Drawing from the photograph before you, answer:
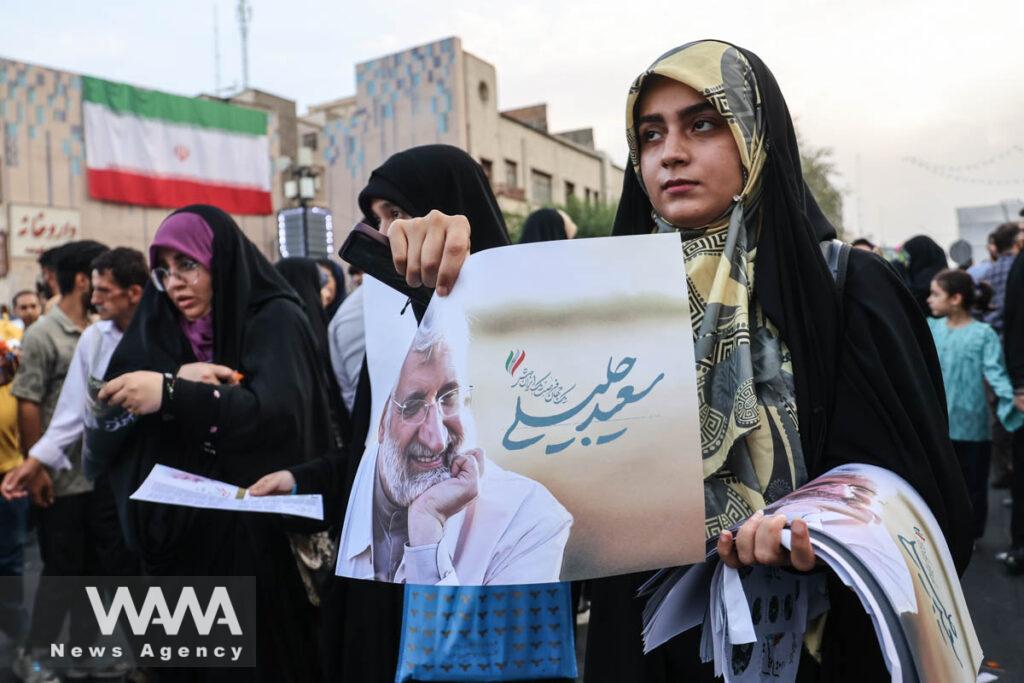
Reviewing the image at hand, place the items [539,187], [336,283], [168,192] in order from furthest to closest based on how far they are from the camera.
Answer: [539,187] < [168,192] < [336,283]

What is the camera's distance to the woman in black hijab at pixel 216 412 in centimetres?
244

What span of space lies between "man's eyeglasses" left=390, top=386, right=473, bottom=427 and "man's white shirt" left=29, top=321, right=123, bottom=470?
265cm

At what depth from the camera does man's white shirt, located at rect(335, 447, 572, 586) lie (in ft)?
3.43

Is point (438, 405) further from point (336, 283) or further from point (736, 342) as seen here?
point (336, 283)

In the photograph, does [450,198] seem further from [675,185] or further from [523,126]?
[523,126]

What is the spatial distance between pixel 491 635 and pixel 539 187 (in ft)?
95.9

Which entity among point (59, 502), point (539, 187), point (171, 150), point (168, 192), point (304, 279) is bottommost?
point (59, 502)

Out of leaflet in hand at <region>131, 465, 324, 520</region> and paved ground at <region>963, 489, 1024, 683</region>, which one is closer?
leaflet in hand at <region>131, 465, 324, 520</region>

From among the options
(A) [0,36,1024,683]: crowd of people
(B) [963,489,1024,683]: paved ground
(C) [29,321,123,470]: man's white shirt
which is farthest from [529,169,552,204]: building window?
(C) [29,321,123,470]: man's white shirt

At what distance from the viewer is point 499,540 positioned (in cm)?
106

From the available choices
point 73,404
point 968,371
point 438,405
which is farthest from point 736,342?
point 968,371

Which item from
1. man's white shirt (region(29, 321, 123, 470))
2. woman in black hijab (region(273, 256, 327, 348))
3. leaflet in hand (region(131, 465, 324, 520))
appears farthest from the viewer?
woman in black hijab (region(273, 256, 327, 348))

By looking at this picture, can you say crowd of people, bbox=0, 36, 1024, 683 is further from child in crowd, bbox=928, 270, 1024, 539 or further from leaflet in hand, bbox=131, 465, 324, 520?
child in crowd, bbox=928, 270, 1024, 539

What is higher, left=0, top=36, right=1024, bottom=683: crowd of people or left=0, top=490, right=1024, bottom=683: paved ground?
left=0, top=36, right=1024, bottom=683: crowd of people
